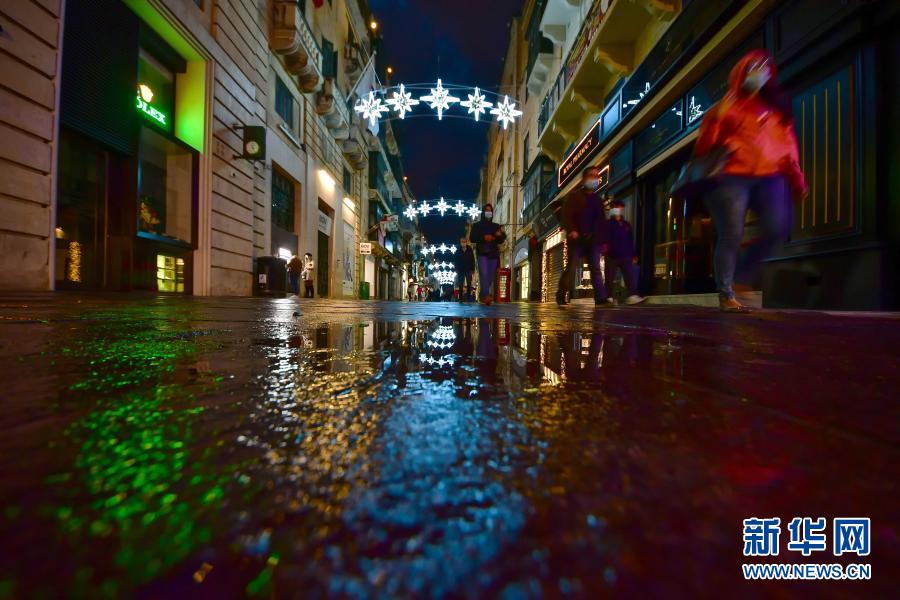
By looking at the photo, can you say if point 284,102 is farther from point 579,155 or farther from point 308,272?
point 579,155

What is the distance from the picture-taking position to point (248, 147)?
10.9m

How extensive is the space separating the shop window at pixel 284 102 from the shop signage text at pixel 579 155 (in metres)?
9.30

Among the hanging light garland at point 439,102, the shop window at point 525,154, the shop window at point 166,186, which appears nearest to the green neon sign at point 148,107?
the shop window at point 166,186

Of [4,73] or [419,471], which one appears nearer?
[419,471]

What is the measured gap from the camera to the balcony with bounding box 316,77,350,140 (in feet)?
58.1

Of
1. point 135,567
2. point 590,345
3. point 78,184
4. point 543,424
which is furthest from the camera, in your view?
point 78,184

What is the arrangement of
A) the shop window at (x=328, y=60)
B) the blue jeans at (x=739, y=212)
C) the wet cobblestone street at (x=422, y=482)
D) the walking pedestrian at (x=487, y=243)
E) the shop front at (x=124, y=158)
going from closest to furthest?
the wet cobblestone street at (x=422, y=482), the blue jeans at (x=739, y=212), the shop front at (x=124, y=158), the walking pedestrian at (x=487, y=243), the shop window at (x=328, y=60)

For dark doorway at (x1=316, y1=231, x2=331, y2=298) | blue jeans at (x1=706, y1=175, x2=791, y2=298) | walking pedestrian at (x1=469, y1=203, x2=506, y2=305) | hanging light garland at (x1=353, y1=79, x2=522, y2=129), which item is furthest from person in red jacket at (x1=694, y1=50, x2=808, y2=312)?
dark doorway at (x1=316, y1=231, x2=331, y2=298)

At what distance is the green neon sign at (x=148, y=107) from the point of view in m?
8.44

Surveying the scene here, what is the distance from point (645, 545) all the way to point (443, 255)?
64770mm

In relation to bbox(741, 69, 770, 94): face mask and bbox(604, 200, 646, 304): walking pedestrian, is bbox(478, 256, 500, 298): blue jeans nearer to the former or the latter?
bbox(604, 200, 646, 304): walking pedestrian

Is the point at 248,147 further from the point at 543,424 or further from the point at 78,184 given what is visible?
the point at 543,424

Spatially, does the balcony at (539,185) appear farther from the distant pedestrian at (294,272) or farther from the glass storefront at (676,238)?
the distant pedestrian at (294,272)

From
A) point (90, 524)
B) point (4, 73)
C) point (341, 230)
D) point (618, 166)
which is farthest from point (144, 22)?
point (341, 230)
